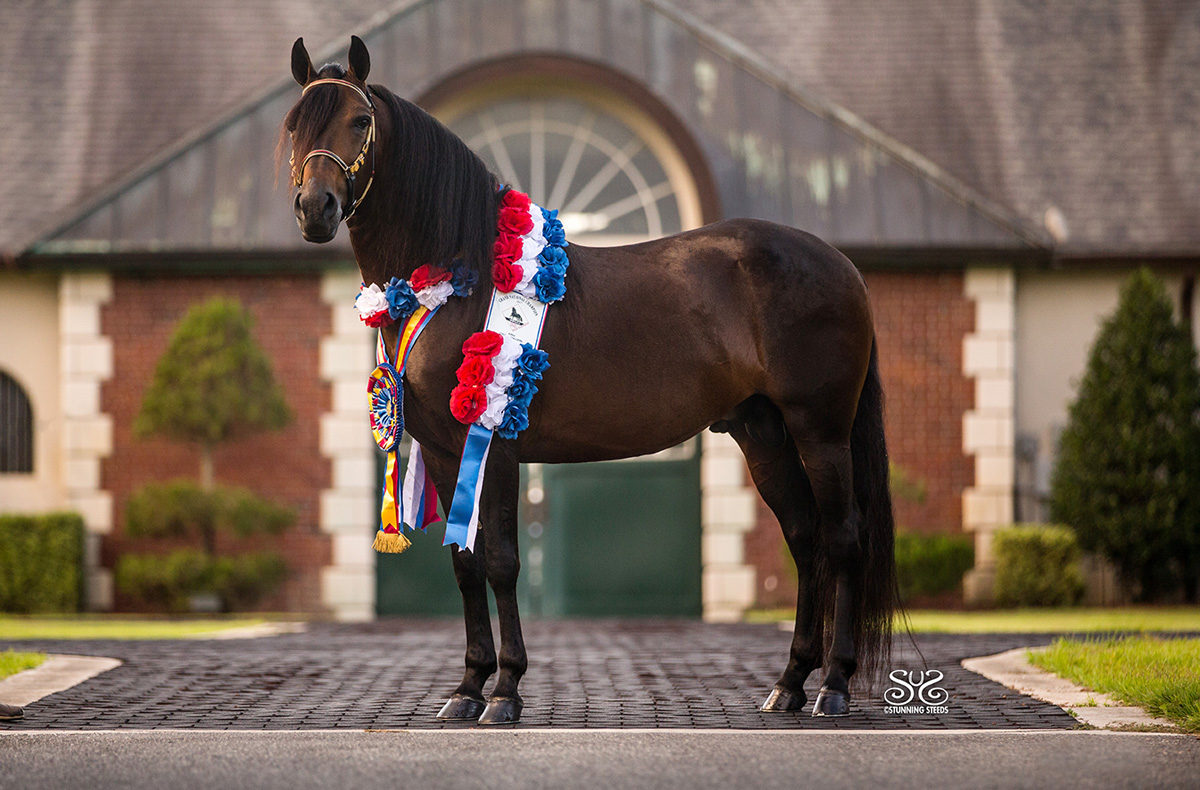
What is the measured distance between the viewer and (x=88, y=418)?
1354 cm

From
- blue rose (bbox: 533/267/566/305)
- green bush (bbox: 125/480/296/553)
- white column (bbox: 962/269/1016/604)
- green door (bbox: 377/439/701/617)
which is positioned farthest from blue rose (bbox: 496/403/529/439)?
white column (bbox: 962/269/1016/604)

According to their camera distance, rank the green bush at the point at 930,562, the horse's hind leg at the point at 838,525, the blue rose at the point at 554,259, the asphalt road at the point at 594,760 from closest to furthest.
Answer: the asphalt road at the point at 594,760, the blue rose at the point at 554,259, the horse's hind leg at the point at 838,525, the green bush at the point at 930,562

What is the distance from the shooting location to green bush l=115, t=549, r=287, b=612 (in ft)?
42.3

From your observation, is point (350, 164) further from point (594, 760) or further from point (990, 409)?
point (990, 409)

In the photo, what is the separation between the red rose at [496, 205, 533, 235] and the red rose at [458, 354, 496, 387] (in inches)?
23.0

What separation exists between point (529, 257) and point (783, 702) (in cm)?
202

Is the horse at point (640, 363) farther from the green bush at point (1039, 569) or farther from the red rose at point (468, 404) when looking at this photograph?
the green bush at point (1039, 569)

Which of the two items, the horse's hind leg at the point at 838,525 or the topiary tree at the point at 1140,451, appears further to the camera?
the topiary tree at the point at 1140,451

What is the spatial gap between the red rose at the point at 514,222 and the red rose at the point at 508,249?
34 mm

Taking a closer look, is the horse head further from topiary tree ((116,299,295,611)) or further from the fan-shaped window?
the fan-shaped window

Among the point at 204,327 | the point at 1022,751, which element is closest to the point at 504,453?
the point at 1022,751

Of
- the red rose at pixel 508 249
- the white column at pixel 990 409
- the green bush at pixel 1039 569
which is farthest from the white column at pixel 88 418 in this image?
A: the red rose at pixel 508 249

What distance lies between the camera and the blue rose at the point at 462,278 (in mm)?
5207

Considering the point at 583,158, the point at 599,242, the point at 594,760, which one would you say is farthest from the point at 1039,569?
the point at 594,760
